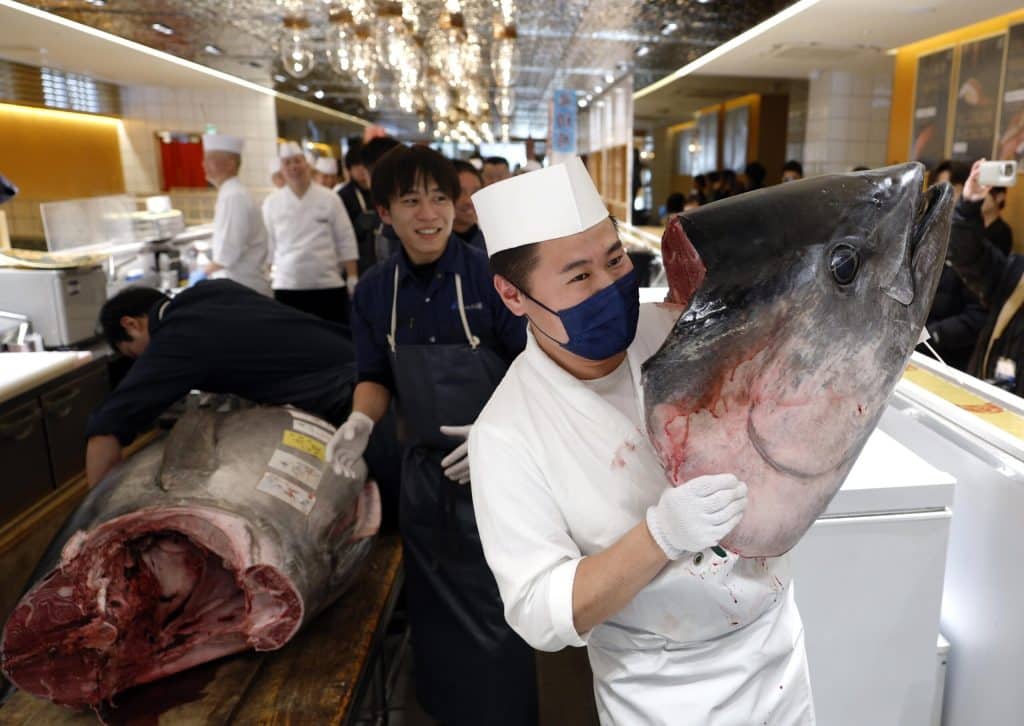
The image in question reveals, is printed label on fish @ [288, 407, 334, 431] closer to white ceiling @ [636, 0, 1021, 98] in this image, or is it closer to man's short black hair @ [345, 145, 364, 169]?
man's short black hair @ [345, 145, 364, 169]

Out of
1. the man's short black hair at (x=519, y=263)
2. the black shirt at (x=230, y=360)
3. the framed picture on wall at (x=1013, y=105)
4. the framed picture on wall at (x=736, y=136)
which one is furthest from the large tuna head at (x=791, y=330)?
the framed picture on wall at (x=736, y=136)

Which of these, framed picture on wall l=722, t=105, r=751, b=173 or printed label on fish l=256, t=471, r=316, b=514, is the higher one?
framed picture on wall l=722, t=105, r=751, b=173

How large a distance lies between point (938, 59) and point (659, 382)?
7487 mm

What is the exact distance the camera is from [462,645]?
202cm

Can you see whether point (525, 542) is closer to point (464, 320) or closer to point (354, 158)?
point (464, 320)

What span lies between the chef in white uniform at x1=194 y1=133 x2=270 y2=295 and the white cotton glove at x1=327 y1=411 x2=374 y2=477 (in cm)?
283

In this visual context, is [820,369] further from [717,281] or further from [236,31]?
[236,31]

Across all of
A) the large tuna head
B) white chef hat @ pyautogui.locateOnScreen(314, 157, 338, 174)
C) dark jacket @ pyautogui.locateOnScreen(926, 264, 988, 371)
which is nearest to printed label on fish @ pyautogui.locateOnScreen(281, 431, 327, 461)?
the large tuna head

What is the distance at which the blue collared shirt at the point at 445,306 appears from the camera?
78.0 inches

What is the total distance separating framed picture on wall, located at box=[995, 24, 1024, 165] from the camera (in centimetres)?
557

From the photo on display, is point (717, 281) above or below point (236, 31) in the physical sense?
below

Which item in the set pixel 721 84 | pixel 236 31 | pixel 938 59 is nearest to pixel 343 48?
pixel 236 31

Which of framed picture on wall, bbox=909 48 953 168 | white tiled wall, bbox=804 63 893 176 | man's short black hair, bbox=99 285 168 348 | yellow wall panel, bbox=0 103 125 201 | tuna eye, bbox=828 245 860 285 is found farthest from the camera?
white tiled wall, bbox=804 63 893 176

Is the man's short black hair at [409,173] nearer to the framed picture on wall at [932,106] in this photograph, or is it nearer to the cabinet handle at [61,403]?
the cabinet handle at [61,403]
